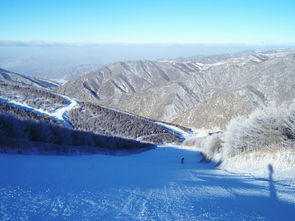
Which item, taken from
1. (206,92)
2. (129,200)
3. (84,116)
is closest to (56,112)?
(84,116)

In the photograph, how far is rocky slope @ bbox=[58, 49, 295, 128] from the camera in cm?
9231

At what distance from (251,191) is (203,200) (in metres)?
1.83

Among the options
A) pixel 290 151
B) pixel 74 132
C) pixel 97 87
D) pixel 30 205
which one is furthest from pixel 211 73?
pixel 30 205

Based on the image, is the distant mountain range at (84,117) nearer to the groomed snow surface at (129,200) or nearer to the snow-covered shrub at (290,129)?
the snow-covered shrub at (290,129)

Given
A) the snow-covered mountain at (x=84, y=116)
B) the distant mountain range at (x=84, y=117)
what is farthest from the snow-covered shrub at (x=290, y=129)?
the snow-covered mountain at (x=84, y=116)

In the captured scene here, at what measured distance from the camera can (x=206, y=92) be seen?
128 meters

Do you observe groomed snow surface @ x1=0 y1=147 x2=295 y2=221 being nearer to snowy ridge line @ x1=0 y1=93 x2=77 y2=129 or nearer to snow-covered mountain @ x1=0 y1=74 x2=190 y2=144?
snow-covered mountain @ x1=0 y1=74 x2=190 y2=144

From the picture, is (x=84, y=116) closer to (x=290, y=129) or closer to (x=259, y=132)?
(x=259, y=132)

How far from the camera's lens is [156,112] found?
128m

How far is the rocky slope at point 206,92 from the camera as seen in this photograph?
92312 mm

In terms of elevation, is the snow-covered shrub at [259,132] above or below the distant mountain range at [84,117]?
above

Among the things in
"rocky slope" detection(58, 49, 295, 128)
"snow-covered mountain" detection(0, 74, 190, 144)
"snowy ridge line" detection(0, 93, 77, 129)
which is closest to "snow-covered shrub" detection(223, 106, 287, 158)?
"snow-covered mountain" detection(0, 74, 190, 144)

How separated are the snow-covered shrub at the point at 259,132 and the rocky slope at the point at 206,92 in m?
70.2

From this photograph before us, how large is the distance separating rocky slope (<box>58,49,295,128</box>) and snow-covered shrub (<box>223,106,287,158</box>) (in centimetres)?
7017
